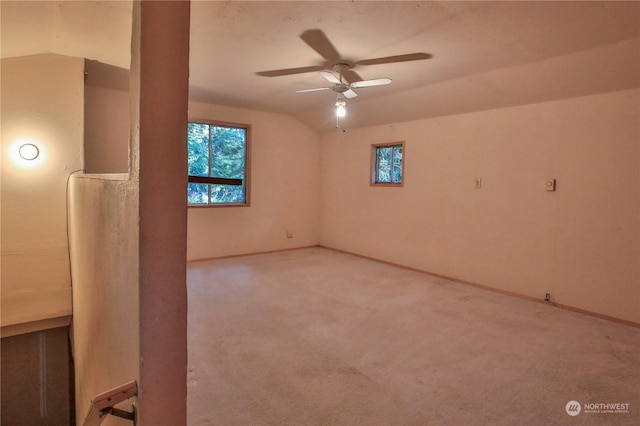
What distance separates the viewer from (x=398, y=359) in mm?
2424

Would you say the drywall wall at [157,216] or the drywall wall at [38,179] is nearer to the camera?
the drywall wall at [157,216]

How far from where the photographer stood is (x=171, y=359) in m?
1.01

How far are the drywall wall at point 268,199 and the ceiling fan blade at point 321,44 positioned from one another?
2677mm

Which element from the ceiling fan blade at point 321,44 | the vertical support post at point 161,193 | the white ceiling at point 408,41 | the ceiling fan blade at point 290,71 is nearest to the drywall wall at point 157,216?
the vertical support post at point 161,193

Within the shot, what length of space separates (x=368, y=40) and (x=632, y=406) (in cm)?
292

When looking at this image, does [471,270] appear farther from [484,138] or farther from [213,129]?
[213,129]

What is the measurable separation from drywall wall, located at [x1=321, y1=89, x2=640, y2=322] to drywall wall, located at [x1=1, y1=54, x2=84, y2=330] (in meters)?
3.91

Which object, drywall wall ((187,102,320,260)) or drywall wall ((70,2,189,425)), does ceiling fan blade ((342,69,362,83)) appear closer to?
drywall wall ((187,102,320,260))

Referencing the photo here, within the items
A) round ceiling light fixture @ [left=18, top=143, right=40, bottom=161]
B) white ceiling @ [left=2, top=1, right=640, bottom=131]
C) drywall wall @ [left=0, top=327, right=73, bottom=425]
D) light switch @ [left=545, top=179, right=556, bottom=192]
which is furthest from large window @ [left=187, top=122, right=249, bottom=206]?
light switch @ [left=545, top=179, right=556, bottom=192]

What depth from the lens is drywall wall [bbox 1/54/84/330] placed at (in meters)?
2.97

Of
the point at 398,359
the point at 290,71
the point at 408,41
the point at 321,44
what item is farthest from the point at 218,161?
the point at 398,359

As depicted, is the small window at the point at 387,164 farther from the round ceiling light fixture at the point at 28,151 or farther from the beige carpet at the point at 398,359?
the round ceiling light fixture at the point at 28,151

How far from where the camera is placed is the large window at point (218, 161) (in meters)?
5.08

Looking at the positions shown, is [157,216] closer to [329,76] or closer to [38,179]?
[329,76]
